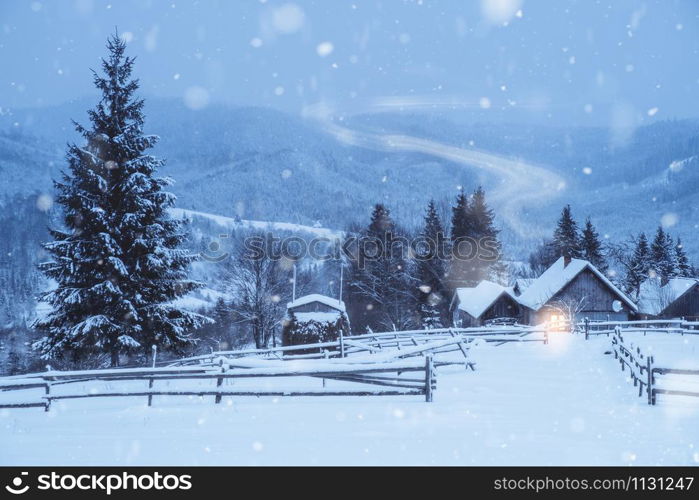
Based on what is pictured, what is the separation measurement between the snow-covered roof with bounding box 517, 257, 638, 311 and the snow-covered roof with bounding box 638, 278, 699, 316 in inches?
653

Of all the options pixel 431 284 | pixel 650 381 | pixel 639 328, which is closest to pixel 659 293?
pixel 431 284

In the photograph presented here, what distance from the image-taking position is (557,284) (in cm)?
4838

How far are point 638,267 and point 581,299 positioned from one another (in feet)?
105

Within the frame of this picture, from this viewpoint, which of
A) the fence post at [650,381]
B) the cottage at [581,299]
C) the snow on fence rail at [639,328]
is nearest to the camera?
the fence post at [650,381]

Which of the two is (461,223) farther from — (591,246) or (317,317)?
(317,317)

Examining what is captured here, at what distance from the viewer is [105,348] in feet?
73.5

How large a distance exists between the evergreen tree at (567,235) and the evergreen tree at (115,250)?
58.3 metres

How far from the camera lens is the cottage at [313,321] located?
34812 millimetres

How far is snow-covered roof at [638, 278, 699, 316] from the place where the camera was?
61.7m

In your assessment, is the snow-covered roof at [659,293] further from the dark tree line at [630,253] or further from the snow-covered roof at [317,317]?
the snow-covered roof at [317,317]

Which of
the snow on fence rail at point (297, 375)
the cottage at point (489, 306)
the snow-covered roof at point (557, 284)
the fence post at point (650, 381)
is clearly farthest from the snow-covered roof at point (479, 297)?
the snow on fence rail at point (297, 375)

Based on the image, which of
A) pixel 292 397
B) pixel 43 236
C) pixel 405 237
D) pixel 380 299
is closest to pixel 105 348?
pixel 292 397
